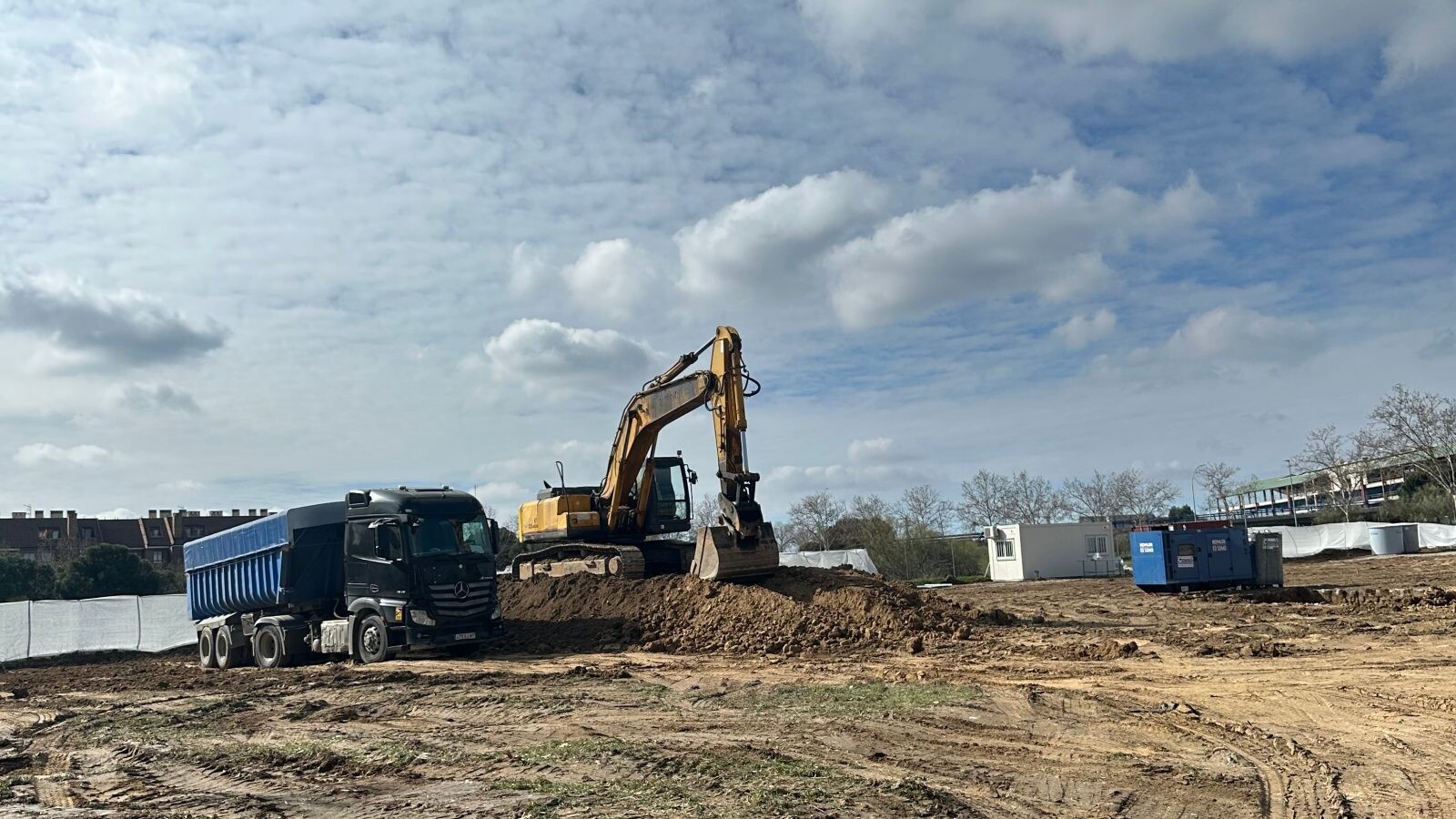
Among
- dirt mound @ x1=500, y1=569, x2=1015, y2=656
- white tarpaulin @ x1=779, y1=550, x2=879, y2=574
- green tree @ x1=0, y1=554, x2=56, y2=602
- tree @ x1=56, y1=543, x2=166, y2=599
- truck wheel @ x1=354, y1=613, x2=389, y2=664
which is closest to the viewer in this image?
dirt mound @ x1=500, y1=569, x2=1015, y2=656

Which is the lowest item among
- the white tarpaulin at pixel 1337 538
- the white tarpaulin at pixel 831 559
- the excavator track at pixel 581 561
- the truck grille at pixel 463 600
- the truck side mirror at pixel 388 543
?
the white tarpaulin at pixel 1337 538

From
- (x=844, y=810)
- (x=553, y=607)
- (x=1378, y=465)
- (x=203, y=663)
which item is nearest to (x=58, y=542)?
(x=203, y=663)

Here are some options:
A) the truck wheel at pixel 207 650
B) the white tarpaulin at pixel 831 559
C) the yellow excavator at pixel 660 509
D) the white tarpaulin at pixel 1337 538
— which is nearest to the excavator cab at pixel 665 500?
the yellow excavator at pixel 660 509

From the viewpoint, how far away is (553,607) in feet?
76.3

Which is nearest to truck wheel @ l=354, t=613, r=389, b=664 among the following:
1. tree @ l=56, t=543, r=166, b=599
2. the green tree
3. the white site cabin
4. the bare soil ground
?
the bare soil ground

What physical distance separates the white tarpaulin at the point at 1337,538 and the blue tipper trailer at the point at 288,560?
43.7 meters

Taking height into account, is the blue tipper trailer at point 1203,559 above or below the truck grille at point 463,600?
below

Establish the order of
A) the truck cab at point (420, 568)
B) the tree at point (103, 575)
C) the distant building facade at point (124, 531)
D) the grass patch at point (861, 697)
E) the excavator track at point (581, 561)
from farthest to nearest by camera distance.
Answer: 1. the distant building facade at point (124, 531)
2. the tree at point (103, 575)
3. the excavator track at point (581, 561)
4. the truck cab at point (420, 568)
5. the grass patch at point (861, 697)

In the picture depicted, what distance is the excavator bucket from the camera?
2069cm

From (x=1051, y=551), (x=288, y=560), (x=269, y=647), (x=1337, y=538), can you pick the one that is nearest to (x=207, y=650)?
(x=269, y=647)

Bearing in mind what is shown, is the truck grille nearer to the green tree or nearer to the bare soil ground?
the bare soil ground

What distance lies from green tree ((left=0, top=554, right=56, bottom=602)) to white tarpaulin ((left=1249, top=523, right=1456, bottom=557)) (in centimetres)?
5115

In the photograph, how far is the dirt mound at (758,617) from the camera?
1842 cm

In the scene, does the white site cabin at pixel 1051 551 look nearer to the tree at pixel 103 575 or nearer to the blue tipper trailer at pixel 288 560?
the blue tipper trailer at pixel 288 560
